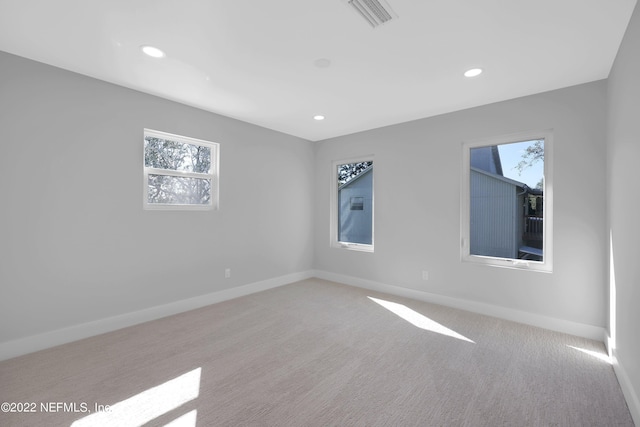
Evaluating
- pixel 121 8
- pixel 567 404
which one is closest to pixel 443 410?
pixel 567 404

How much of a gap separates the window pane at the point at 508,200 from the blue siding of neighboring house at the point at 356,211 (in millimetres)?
1578

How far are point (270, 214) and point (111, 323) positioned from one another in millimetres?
2442

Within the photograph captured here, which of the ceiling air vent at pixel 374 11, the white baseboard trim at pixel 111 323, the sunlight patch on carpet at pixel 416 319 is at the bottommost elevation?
the sunlight patch on carpet at pixel 416 319

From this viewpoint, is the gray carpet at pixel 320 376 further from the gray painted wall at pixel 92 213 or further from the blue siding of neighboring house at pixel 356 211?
the blue siding of neighboring house at pixel 356 211

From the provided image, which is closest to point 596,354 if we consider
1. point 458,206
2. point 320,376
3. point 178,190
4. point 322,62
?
point 458,206

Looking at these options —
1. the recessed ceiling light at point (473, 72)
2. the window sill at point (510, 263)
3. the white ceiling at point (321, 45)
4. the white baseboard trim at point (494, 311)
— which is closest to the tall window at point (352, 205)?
the white baseboard trim at point (494, 311)

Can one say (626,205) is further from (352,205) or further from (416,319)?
(352,205)

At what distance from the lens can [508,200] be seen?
11.3ft

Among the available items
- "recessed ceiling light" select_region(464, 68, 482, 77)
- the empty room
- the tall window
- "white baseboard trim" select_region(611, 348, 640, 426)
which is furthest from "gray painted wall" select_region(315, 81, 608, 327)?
"recessed ceiling light" select_region(464, 68, 482, 77)

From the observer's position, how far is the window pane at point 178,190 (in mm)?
3328

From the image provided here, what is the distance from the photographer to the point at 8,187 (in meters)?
2.38

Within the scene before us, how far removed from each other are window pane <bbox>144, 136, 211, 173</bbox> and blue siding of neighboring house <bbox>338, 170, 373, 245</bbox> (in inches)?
94.9

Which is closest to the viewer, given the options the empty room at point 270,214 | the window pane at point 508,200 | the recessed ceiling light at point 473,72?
the empty room at point 270,214

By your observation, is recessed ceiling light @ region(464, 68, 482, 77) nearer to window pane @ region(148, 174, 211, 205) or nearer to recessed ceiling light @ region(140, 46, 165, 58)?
recessed ceiling light @ region(140, 46, 165, 58)
